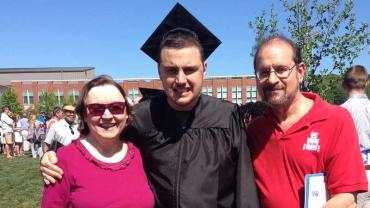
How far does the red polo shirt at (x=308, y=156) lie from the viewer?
253 cm

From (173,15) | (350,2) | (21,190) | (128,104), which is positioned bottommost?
(21,190)

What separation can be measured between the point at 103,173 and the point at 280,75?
1268 millimetres

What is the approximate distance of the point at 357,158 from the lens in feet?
8.44

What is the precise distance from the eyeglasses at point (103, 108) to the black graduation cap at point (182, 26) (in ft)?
1.88

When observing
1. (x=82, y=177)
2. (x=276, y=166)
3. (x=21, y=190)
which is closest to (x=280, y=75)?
(x=276, y=166)

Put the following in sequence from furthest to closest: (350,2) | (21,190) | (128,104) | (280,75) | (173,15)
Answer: (350,2), (21,190), (173,15), (128,104), (280,75)

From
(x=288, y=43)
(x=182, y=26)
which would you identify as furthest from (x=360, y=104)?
(x=182, y=26)

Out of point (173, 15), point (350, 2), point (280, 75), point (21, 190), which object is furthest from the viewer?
point (350, 2)

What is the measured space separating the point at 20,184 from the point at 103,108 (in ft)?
29.4

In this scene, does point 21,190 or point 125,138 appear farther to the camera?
point 21,190

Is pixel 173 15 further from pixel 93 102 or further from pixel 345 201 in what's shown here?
pixel 345 201

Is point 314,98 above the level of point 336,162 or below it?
above

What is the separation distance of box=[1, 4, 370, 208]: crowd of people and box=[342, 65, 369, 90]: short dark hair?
9.82 feet

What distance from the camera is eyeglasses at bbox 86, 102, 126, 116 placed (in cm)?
269
